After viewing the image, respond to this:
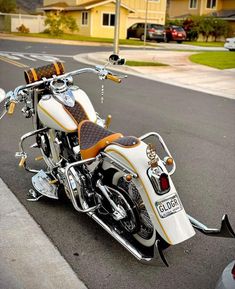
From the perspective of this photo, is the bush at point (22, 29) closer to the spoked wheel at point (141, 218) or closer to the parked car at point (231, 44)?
the parked car at point (231, 44)

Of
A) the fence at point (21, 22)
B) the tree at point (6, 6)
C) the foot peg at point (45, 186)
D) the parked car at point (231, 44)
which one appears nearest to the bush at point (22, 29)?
the fence at point (21, 22)

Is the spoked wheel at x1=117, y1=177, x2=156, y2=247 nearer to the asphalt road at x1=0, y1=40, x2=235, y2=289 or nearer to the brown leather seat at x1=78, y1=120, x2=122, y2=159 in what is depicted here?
the asphalt road at x1=0, y1=40, x2=235, y2=289

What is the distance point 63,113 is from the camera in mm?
4434

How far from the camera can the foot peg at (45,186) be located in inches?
191

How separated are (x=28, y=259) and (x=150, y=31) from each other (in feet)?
127

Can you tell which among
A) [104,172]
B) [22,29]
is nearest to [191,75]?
[104,172]

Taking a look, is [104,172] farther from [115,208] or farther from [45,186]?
[45,186]

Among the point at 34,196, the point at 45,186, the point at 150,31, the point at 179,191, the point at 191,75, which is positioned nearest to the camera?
the point at 45,186

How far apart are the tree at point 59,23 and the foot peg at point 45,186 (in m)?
36.7

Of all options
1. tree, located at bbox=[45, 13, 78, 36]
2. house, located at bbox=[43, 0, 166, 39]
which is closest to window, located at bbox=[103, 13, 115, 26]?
house, located at bbox=[43, 0, 166, 39]

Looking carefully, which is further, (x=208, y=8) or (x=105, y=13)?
(x=208, y=8)

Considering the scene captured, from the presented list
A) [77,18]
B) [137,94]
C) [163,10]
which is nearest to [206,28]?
[163,10]

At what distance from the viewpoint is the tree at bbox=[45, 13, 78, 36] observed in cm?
4034

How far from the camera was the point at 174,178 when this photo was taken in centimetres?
593
